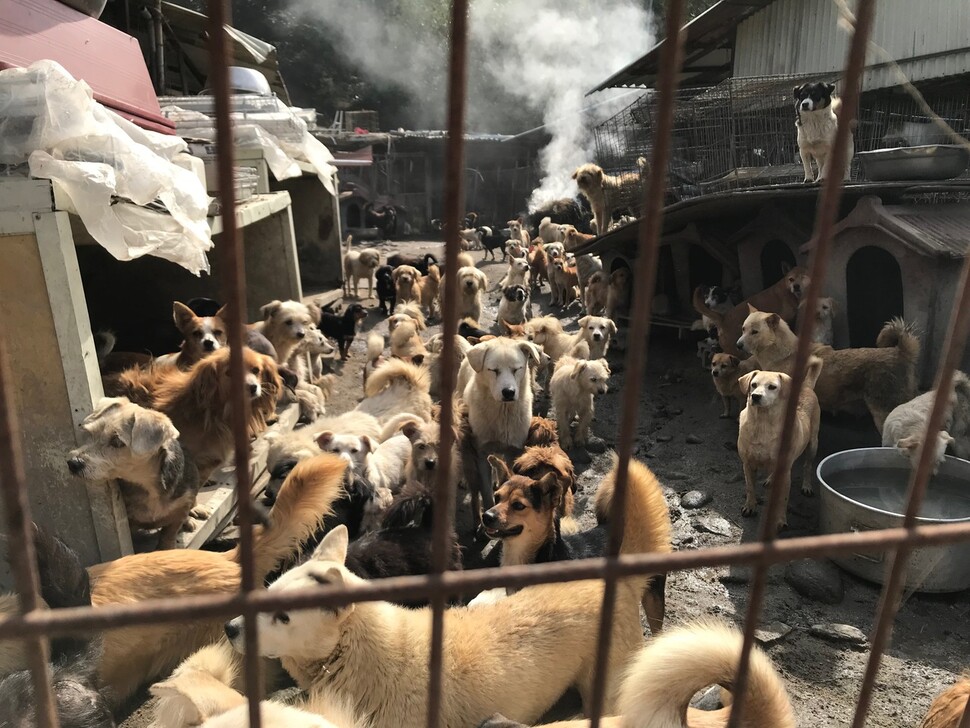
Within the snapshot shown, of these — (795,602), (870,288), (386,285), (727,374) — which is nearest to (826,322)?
(870,288)

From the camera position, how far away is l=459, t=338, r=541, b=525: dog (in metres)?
5.81

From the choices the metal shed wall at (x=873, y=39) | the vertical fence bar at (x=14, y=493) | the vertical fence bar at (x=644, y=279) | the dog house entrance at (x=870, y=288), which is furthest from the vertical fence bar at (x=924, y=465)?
the metal shed wall at (x=873, y=39)

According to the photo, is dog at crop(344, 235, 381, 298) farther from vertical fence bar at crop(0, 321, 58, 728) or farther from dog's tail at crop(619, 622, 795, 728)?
vertical fence bar at crop(0, 321, 58, 728)

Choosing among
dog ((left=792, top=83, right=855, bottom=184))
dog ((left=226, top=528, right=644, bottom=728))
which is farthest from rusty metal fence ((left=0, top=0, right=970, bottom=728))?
dog ((left=792, top=83, right=855, bottom=184))

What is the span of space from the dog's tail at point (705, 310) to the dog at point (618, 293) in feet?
5.82

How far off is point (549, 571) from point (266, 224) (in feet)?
29.2

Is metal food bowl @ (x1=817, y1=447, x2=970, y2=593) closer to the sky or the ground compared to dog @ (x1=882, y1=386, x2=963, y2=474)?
closer to the ground

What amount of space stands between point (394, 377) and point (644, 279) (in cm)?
587

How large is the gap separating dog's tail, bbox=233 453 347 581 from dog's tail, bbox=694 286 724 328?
6524 millimetres

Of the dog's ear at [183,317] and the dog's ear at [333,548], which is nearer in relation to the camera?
the dog's ear at [333,548]

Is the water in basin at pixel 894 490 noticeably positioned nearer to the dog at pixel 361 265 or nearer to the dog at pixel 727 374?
the dog at pixel 727 374

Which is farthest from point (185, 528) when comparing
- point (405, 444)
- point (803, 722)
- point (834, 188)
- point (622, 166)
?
point (622, 166)

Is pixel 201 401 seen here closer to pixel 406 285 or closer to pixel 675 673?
pixel 675 673

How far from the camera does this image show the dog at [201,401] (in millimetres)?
4941
